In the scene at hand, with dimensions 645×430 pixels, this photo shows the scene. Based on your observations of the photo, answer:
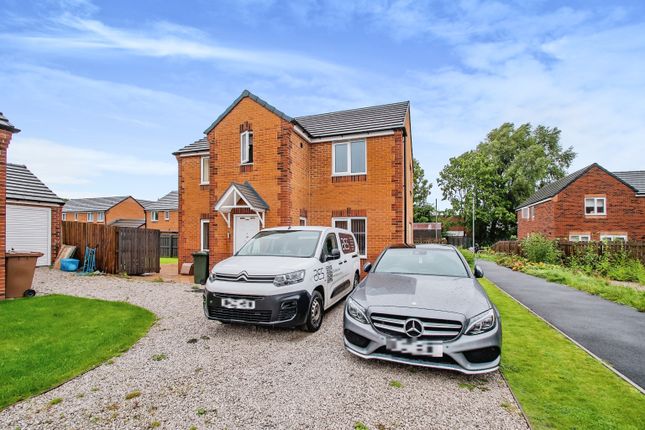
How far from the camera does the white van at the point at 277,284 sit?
4.81 m

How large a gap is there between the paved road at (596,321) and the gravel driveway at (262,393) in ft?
7.46

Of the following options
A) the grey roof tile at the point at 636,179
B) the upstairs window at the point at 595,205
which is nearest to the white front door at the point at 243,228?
the upstairs window at the point at 595,205

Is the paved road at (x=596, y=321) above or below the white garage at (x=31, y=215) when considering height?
below

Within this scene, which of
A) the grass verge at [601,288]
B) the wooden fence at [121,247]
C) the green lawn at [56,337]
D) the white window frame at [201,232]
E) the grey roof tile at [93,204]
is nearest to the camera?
the green lawn at [56,337]

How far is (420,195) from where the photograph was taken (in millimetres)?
48781

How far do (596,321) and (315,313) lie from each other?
19.8ft

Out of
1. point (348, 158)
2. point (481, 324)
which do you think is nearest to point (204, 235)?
point (348, 158)

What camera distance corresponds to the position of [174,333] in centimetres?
542

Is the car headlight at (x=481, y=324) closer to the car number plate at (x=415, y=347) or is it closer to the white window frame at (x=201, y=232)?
the car number plate at (x=415, y=347)

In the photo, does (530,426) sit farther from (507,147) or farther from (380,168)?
(507,147)

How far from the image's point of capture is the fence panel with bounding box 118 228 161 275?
12.4 meters

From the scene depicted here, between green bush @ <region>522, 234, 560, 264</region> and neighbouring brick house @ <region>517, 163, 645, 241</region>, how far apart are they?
24.0ft

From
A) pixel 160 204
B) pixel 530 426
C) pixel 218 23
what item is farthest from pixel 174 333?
pixel 160 204

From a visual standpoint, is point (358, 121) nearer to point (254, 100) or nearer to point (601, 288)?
point (254, 100)
